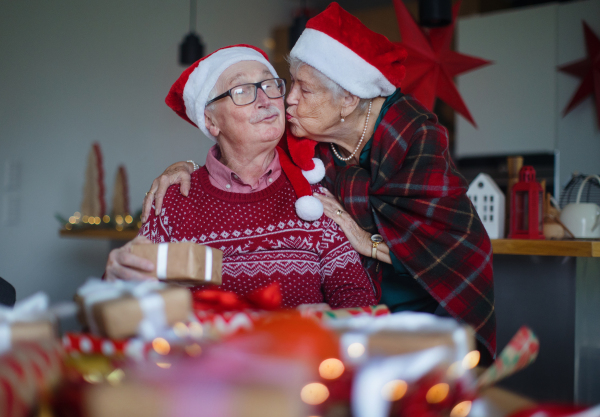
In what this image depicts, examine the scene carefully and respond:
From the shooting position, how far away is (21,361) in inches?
12.0

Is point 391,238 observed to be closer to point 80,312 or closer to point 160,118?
point 80,312

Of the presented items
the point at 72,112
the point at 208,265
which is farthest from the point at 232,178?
the point at 72,112

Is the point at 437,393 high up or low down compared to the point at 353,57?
down

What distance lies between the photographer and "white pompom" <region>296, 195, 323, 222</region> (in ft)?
4.14

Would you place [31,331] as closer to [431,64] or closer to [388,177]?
[388,177]

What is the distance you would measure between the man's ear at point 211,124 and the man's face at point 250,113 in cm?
4

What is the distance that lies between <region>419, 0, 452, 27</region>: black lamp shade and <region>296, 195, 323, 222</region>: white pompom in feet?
5.47

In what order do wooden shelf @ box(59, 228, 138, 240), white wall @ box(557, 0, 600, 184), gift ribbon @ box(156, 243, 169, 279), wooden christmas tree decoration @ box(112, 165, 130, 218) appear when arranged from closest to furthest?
gift ribbon @ box(156, 243, 169, 279) < wooden shelf @ box(59, 228, 138, 240) < wooden christmas tree decoration @ box(112, 165, 130, 218) < white wall @ box(557, 0, 600, 184)

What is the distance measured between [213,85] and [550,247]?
1.18m

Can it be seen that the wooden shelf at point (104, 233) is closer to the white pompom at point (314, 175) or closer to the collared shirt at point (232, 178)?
the collared shirt at point (232, 178)

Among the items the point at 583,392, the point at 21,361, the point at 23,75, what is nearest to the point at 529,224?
the point at 583,392

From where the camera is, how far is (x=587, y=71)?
3588mm

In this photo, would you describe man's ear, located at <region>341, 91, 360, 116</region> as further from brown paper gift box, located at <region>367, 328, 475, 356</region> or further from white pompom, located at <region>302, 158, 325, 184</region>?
brown paper gift box, located at <region>367, 328, 475, 356</region>

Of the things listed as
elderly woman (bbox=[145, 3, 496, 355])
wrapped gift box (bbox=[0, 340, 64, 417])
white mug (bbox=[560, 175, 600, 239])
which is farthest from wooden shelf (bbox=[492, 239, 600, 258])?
wrapped gift box (bbox=[0, 340, 64, 417])
